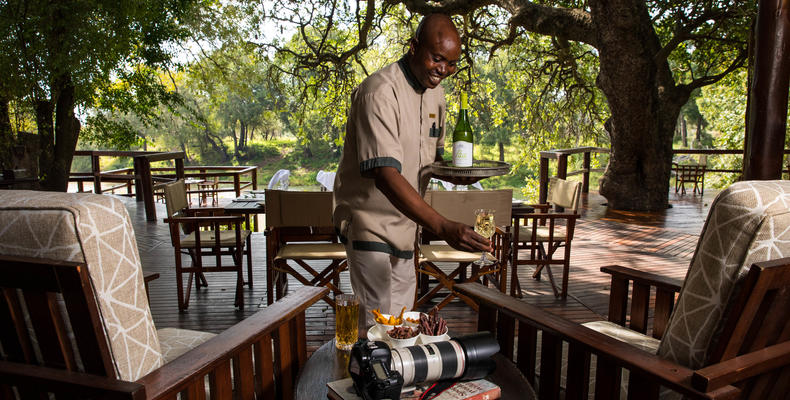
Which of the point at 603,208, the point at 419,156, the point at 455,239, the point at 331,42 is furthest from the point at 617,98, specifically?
the point at 455,239

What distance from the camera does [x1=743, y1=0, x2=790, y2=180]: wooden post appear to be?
8.80 feet

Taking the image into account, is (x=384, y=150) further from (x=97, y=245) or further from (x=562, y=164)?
(x=562, y=164)

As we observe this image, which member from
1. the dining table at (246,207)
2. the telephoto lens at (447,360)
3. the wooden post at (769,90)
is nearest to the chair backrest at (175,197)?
the dining table at (246,207)

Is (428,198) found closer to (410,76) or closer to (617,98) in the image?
(410,76)

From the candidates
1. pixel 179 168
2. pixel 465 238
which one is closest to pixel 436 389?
pixel 465 238

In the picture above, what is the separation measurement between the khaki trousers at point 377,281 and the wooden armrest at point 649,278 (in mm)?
831

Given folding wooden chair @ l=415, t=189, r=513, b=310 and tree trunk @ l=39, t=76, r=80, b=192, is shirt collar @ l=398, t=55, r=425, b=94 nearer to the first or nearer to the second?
folding wooden chair @ l=415, t=189, r=513, b=310

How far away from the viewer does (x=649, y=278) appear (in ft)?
5.86

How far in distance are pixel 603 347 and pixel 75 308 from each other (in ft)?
4.04

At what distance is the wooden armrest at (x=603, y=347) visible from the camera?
1090 millimetres

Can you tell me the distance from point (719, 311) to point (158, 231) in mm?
6081

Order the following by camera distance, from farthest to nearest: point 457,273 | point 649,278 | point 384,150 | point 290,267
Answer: point 457,273 → point 290,267 → point 649,278 → point 384,150

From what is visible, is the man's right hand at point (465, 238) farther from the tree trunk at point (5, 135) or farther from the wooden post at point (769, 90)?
the tree trunk at point (5, 135)

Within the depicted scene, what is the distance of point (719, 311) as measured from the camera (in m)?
1.13
